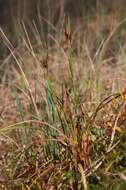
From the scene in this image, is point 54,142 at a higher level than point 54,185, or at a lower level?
higher

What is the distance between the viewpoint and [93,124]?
305cm

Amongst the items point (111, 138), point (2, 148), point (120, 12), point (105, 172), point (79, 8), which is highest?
point (79, 8)

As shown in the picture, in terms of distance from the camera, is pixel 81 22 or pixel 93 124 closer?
pixel 93 124

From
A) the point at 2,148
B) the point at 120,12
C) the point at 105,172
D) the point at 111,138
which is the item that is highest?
the point at 120,12

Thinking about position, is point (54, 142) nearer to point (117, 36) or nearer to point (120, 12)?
point (117, 36)

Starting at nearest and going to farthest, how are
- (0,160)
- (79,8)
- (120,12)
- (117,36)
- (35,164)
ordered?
(35,164) → (0,160) → (117,36) → (120,12) → (79,8)

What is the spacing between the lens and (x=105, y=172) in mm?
2752

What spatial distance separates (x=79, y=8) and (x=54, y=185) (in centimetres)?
494

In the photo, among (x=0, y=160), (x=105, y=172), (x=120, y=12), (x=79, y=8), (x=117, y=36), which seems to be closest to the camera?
(x=105, y=172)

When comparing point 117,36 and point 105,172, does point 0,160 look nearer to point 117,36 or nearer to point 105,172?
point 105,172

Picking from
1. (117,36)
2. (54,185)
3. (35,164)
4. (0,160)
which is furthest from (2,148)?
(117,36)

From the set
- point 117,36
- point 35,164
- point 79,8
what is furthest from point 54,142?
point 79,8

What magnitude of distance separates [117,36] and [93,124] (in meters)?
3.04

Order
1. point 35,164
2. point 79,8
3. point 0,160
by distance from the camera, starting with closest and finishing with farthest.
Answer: point 35,164 → point 0,160 → point 79,8
